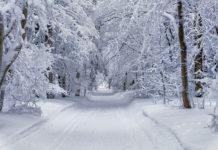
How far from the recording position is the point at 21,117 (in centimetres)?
1855

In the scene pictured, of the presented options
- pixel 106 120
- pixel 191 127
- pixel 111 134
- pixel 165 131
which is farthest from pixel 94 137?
pixel 106 120

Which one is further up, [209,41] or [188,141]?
[209,41]

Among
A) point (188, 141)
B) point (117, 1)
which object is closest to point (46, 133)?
point (188, 141)

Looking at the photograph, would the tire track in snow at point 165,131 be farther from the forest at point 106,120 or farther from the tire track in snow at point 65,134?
the tire track in snow at point 65,134

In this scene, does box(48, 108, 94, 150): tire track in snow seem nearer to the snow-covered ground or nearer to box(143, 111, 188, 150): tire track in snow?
the snow-covered ground

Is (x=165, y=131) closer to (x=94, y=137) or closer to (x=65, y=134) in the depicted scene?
(x=94, y=137)

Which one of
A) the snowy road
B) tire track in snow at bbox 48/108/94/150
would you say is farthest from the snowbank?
tire track in snow at bbox 48/108/94/150

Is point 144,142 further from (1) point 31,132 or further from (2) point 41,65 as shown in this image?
(2) point 41,65

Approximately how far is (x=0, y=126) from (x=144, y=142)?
493 centimetres

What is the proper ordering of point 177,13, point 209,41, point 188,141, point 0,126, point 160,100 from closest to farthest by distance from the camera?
point 188,141, point 0,126, point 177,13, point 209,41, point 160,100

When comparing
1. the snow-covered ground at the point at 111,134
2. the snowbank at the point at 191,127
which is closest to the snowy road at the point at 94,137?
the snow-covered ground at the point at 111,134

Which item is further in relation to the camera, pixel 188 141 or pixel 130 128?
pixel 130 128

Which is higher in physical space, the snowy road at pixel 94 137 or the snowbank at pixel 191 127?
the snowbank at pixel 191 127

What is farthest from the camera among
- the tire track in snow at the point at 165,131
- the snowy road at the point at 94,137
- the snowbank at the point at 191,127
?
the snowy road at the point at 94,137
